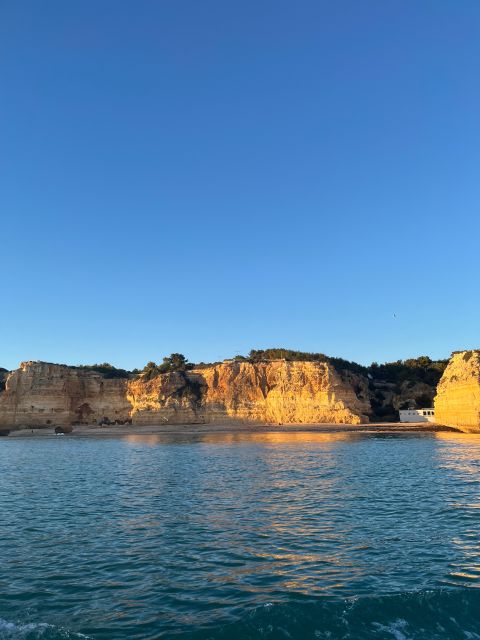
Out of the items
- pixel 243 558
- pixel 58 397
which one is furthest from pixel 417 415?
pixel 243 558

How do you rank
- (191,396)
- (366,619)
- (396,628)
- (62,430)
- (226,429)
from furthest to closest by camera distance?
(191,396) < (62,430) < (226,429) < (366,619) < (396,628)

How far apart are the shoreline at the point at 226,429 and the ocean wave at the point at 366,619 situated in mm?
62987

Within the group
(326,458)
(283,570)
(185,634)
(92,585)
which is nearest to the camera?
(185,634)

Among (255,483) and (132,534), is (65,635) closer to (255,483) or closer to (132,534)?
(132,534)

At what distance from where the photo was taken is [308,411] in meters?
82.7

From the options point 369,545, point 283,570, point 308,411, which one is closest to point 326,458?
point 369,545

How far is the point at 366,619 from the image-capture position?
8.93 meters

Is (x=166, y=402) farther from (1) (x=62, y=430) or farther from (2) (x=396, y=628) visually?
(2) (x=396, y=628)

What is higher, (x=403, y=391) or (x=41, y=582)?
(x=403, y=391)

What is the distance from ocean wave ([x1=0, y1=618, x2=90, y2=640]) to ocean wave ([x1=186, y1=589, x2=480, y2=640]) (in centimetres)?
210

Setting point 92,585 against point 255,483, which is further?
point 255,483

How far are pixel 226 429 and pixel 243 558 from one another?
66544 millimetres

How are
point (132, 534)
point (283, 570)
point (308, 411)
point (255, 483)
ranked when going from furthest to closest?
point (308, 411) → point (255, 483) → point (132, 534) → point (283, 570)

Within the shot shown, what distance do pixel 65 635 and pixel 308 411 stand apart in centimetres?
7644
